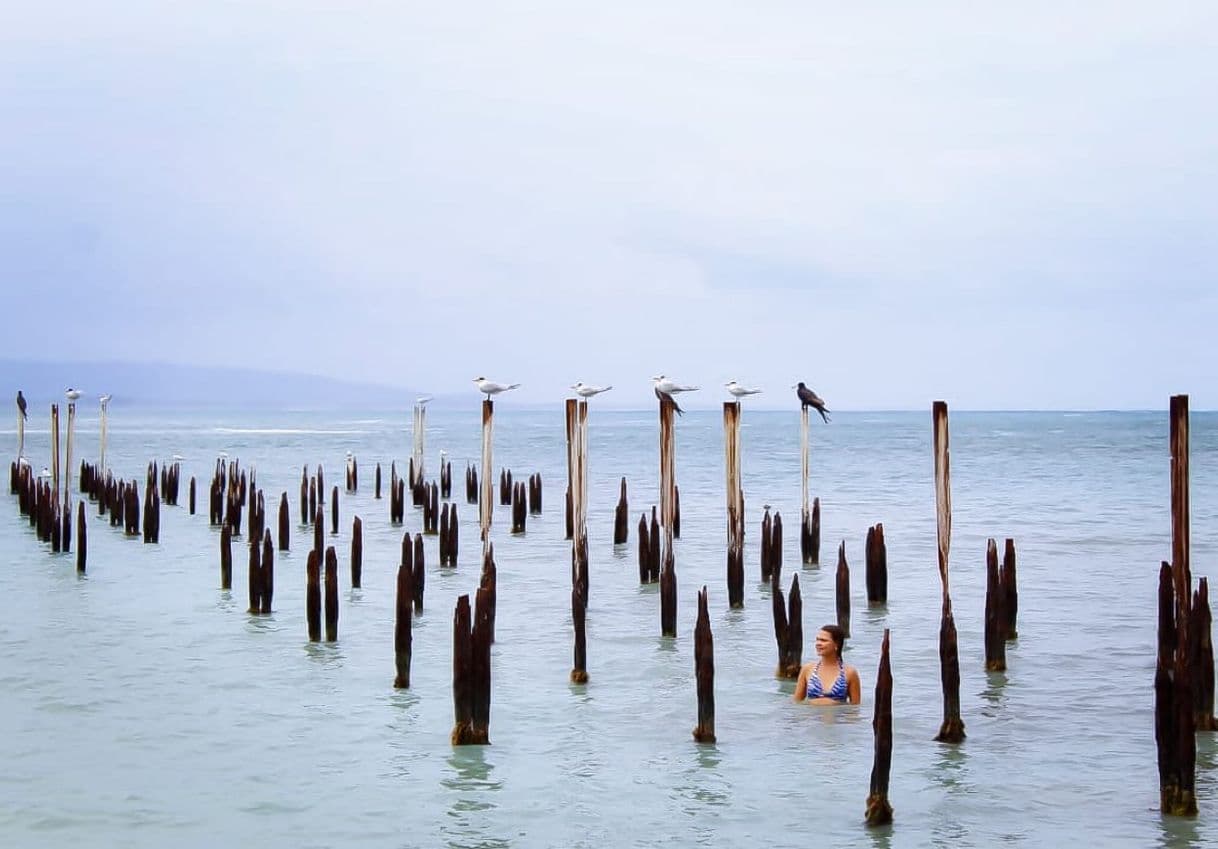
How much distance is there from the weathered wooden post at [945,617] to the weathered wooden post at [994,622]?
7.21ft

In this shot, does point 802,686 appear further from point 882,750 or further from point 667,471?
point 882,750

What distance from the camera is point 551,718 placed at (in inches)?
519

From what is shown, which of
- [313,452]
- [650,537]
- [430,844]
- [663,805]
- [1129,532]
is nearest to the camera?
[430,844]

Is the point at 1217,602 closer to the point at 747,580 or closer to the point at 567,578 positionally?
the point at 747,580

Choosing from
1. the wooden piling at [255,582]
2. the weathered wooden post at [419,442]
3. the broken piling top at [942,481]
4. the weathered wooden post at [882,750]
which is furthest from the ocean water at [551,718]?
the weathered wooden post at [419,442]

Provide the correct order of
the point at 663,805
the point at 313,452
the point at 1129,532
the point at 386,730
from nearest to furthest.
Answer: the point at 663,805 < the point at 386,730 < the point at 1129,532 < the point at 313,452

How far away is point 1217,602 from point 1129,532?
11953mm

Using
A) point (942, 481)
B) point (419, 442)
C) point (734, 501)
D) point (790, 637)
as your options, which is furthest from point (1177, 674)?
point (419, 442)

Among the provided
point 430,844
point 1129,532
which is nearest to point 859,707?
point 430,844

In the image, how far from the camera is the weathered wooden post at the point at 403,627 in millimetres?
13523

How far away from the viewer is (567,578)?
23.5 m

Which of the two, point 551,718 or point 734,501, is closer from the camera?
point 551,718

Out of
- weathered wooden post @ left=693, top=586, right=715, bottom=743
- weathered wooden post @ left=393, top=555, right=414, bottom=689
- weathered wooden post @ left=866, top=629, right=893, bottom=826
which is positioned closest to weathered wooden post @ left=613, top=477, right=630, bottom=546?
weathered wooden post @ left=393, top=555, right=414, bottom=689

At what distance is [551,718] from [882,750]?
14.1 ft
